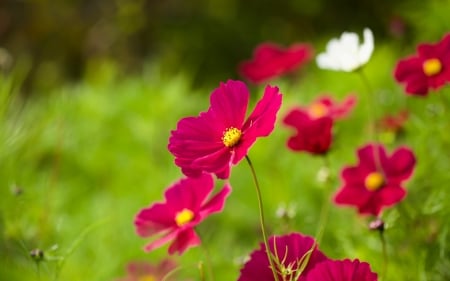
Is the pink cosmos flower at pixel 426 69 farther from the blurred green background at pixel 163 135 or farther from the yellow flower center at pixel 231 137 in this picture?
the yellow flower center at pixel 231 137

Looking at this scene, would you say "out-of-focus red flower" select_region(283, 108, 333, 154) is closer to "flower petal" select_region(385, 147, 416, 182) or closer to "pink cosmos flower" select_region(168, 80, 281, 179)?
"flower petal" select_region(385, 147, 416, 182)

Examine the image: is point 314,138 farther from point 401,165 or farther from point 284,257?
point 284,257

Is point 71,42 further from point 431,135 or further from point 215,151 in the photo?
point 215,151

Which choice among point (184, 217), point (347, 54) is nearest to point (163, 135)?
point (347, 54)

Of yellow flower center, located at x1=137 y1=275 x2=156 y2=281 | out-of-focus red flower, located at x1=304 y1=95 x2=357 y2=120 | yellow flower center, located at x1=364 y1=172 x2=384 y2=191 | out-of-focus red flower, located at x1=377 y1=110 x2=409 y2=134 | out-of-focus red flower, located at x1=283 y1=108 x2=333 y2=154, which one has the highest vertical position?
out-of-focus red flower, located at x1=377 y1=110 x2=409 y2=134

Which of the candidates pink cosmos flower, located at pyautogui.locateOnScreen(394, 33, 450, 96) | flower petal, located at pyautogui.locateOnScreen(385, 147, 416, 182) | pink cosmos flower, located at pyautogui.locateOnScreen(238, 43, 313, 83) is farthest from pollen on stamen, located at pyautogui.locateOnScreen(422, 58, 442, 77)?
pink cosmos flower, located at pyautogui.locateOnScreen(238, 43, 313, 83)

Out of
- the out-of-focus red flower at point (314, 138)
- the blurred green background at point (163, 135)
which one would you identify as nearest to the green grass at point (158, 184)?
the blurred green background at point (163, 135)
